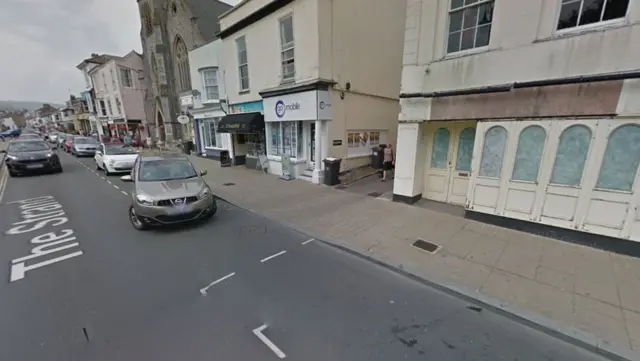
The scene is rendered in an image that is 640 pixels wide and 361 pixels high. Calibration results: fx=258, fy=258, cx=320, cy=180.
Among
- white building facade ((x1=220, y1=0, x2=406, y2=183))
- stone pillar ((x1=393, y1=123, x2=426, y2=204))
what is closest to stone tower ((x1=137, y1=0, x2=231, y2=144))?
white building facade ((x1=220, y1=0, x2=406, y2=183))

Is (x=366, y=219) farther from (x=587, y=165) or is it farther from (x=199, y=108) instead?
(x=199, y=108)

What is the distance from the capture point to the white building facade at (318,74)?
9.59 m

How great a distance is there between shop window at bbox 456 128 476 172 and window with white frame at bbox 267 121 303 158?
6.36m

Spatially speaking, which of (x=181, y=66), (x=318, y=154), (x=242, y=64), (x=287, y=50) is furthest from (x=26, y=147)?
(x=318, y=154)

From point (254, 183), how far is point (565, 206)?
9.30 meters

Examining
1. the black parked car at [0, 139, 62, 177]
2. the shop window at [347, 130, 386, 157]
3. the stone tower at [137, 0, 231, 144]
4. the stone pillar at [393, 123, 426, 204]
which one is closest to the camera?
the stone pillar at [393, 123, 426, 204]

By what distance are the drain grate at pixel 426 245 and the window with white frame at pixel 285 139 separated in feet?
23.6

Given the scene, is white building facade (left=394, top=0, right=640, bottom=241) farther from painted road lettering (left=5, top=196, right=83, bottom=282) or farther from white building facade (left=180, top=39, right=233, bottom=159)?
white building facade (left=180, top=39, right=233, bottom=159)

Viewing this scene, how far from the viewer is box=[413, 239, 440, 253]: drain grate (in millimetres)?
4840

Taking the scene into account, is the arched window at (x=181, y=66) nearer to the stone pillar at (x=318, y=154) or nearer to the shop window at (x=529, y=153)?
the stone pillar at (x=318, y=154)

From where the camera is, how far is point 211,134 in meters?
18.3

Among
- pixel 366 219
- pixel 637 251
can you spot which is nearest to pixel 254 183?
pixel 366 219

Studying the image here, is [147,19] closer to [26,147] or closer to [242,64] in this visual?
[26,147]

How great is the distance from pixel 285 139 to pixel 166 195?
6.81 meters
